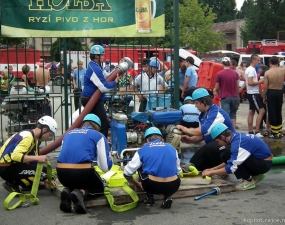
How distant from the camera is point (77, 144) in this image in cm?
611

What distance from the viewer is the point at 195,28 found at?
39500 mm

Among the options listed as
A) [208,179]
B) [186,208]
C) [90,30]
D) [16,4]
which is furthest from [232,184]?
[16,4]

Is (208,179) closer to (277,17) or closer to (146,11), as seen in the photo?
(146,11)

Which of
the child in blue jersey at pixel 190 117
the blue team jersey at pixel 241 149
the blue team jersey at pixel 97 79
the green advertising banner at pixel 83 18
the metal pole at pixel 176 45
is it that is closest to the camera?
the blue team jersey at pixel 241 149

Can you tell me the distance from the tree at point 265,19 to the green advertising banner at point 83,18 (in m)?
40.2

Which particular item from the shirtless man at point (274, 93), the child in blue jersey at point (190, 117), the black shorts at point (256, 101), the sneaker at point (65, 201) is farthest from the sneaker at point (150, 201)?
the black shorts at point (256, 101)

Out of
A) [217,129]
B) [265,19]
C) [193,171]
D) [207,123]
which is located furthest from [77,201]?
[265,19]

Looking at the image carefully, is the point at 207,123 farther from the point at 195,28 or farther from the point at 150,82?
the point at 195,28

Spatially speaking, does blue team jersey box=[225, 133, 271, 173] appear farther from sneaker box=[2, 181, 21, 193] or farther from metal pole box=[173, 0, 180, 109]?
metal pole box=[173, 0, 180, 109]

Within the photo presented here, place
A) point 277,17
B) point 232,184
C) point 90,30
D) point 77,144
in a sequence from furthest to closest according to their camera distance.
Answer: point 277,17 < point 90,30 < point 232,184 < point 77,144

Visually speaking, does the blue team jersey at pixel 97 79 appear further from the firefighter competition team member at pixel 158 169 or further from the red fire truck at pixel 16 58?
the firefighter competition team member at pixel 158 169

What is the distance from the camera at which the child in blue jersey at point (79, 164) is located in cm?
606

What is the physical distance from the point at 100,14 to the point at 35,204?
13.9 ft

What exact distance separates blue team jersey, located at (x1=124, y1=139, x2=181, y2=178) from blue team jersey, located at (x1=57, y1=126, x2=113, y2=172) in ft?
1.16
